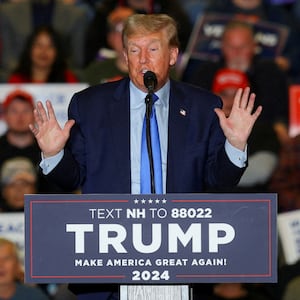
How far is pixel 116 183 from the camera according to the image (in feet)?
14.3

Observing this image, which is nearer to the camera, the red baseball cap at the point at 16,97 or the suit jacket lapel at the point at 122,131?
the suit jacket lapel at the point at 122,131

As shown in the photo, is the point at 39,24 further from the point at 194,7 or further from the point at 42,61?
the point at 194,7

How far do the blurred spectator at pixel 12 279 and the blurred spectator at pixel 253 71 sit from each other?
197cm

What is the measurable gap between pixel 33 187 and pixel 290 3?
314 cm

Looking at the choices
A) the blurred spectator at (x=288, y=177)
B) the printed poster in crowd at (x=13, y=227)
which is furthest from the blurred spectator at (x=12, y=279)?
the blurred spectator at (x=288, y=177)

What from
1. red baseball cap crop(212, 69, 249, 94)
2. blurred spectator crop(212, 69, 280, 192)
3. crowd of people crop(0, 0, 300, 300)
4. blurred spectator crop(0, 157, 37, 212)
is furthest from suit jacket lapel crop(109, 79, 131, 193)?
red baseball cap crop(212, 69, 249, 94)

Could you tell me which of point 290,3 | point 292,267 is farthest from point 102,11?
point 292,267

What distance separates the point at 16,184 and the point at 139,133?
3.31 m

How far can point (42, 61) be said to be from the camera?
336 inches

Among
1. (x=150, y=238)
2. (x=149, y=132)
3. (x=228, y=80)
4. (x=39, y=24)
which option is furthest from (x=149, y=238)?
(x=39, y=24)

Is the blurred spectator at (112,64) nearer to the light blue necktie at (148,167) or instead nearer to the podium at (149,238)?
the light blue necktie at (148,167)

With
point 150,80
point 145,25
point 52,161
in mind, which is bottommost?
point 52,161

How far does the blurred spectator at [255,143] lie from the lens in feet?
25.3

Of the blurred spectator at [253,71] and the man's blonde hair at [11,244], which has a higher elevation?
the blurred spectator at [253,71]
